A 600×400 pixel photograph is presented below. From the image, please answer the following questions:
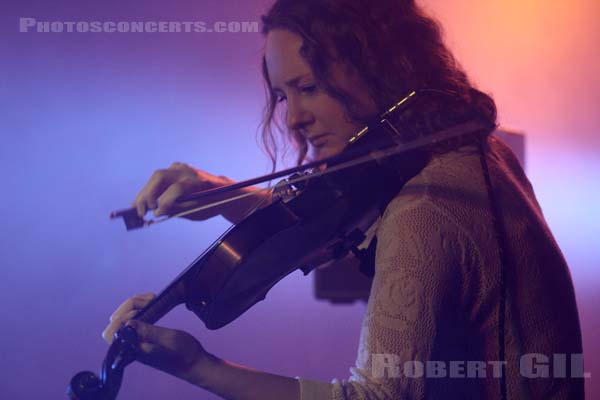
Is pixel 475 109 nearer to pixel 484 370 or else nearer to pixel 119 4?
pixel 484 370

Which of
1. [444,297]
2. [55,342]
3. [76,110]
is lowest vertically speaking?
[55,342]

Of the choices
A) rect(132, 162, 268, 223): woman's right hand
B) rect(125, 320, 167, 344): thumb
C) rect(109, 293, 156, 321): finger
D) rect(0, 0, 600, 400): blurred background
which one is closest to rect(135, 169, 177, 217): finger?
rect(132, 162, 268, 223): woman's right hand

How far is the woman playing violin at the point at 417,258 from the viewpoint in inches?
26.4

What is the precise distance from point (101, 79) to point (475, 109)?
1.24 m

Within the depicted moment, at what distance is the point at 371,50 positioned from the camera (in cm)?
93

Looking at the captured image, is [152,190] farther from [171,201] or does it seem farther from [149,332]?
[149,332]

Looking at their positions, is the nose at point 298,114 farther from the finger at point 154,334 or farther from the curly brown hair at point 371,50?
the finger at point 154,334

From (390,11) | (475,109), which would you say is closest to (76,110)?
(390,11)

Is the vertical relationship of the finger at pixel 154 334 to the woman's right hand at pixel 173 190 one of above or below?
below

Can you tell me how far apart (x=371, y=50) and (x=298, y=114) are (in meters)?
0.15

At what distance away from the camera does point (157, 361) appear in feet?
2.48

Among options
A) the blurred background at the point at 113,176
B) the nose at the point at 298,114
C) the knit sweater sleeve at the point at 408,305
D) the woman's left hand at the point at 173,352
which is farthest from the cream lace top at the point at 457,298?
the blurred background at the point at 113,176

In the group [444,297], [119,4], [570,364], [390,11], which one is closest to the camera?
[444,297]

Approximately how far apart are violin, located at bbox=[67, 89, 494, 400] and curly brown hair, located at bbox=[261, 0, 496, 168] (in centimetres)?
5
